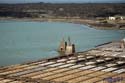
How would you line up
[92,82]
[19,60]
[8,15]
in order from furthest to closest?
[8,15] < [19,60] < [92,82]

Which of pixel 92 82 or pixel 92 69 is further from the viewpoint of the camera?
pixel 92 69

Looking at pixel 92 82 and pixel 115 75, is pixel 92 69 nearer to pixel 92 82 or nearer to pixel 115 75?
pixel 115 75

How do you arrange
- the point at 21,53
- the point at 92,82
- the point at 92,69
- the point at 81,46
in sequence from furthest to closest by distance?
the point at 81,46 → the point at 21,53 → the point at 92,69 → the point at 92,82

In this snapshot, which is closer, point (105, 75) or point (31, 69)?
point (105, 75)

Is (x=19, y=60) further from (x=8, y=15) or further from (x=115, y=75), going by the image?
(x=8, y=15)

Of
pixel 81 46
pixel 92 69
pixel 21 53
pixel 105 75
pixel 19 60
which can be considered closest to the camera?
pixel 105 75

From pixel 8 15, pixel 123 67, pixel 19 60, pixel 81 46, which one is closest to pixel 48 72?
pixel 123 67

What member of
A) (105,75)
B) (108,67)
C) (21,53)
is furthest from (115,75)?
(21,53)

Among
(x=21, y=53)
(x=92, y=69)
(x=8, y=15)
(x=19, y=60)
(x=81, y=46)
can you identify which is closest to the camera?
(x=92, y=69)
